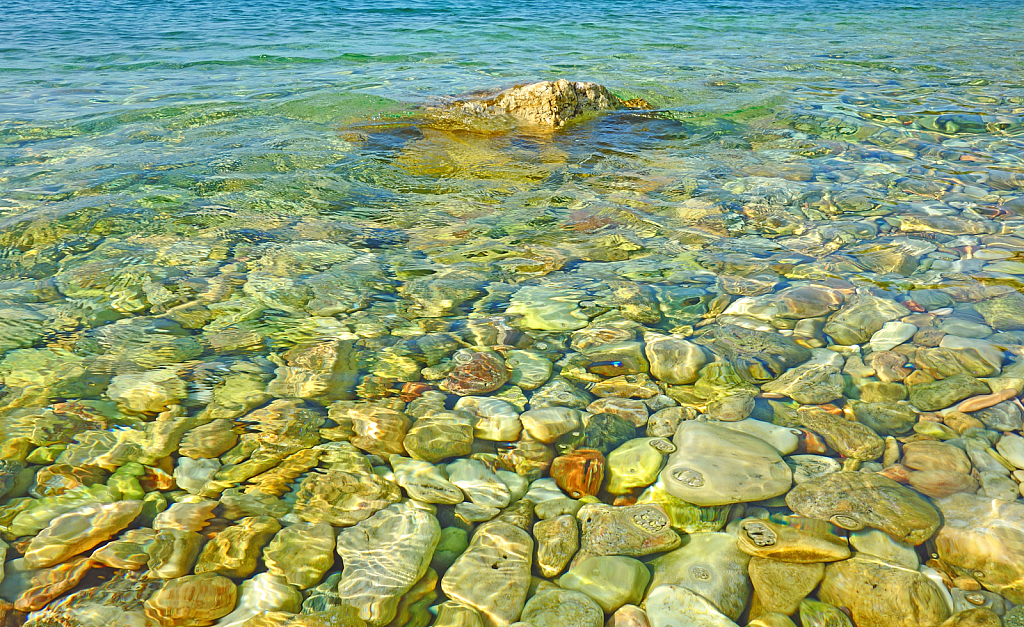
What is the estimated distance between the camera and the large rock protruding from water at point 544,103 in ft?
21.9

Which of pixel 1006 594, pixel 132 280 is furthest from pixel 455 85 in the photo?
pixel 1006 594

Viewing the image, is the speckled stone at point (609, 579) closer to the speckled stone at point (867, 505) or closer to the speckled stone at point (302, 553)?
the speckled stone at point (867, 505)

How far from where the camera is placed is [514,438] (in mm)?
2365

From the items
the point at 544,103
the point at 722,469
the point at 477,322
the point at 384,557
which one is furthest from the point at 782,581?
the point at 544,103

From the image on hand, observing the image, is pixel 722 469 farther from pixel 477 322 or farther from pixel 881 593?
pixel 477 322

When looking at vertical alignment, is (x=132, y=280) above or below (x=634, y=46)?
below

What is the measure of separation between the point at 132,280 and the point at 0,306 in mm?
579

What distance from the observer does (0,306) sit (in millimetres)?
3113

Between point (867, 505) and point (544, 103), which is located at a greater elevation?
point (544, 103)

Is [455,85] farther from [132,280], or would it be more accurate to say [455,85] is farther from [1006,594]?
[1006,594]

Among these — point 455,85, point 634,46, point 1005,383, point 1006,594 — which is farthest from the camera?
point 634,46

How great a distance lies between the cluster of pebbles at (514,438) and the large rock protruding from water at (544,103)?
11.3 ft

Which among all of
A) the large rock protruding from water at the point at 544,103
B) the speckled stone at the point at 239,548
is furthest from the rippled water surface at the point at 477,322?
the large rock protruding from water at the point at 544,103

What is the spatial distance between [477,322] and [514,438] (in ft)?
2.83
